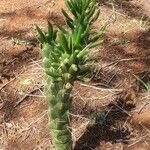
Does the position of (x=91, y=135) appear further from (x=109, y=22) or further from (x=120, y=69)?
(x=109, y=22)

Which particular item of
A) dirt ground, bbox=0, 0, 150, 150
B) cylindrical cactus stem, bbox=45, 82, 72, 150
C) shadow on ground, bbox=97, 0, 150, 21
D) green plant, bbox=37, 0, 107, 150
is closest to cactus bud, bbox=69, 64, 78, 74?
green plant, bbox=37, 0, 107, 150

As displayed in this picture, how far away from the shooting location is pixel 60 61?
1937 mm

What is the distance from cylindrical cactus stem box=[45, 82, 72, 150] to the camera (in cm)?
205

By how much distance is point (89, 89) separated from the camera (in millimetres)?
2807

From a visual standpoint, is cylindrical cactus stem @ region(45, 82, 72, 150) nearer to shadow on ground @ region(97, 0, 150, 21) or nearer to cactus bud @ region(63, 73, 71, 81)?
cactus bud @ region(63, 73, 71, 81)

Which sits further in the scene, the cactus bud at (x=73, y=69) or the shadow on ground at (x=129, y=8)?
the shadow on ground at (x=129, y=8)

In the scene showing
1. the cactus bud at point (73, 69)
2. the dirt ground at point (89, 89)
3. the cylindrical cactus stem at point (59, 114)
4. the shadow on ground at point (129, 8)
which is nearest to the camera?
the cactus bud at point (73, 69)

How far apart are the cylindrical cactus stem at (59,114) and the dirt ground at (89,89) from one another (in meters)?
0.24

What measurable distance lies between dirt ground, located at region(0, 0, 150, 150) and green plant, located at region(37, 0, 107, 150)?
35cm

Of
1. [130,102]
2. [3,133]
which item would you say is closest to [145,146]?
[130,102]

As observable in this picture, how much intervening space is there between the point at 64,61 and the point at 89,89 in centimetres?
94

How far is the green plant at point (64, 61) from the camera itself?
1913 mm

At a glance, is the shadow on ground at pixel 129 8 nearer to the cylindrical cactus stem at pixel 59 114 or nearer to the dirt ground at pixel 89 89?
the dirt ground at pixel 89 89

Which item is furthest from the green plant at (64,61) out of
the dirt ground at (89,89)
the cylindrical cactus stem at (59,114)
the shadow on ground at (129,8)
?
the shadow on ground at (129,8)
